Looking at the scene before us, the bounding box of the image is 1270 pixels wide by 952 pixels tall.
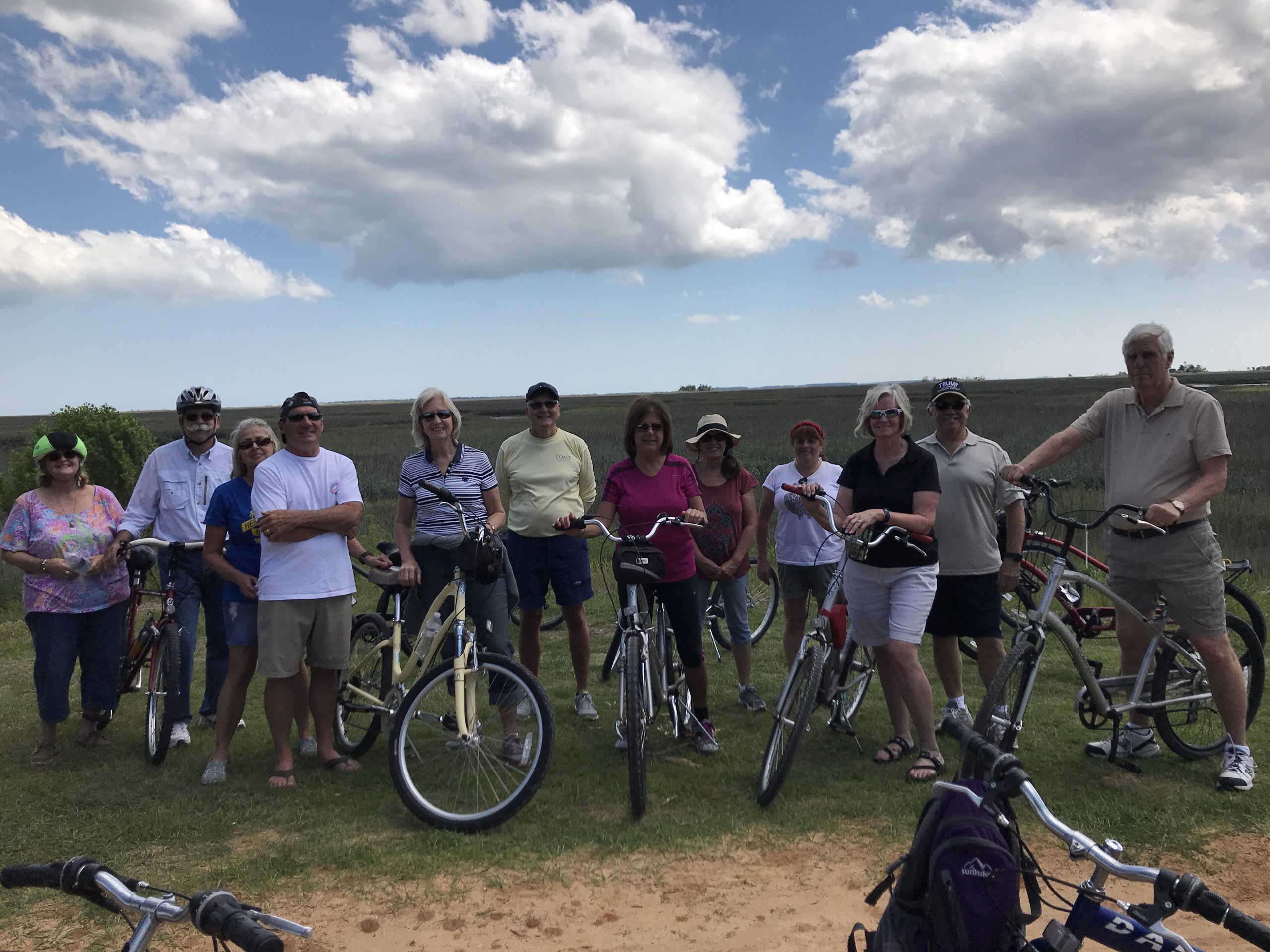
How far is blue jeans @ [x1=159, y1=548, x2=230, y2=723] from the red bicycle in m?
0.07

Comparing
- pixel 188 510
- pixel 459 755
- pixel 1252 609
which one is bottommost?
pixel 459 755

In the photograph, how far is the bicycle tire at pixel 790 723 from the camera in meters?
4.10

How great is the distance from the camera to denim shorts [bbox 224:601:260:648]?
15.4 ft

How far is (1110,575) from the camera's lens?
4.62 m

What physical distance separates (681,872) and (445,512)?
7.08 ft

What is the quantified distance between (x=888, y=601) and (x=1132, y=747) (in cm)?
163

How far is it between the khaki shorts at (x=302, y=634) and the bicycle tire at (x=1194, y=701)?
4.07 meters

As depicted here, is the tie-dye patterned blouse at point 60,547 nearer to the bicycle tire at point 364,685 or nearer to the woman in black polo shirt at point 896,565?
the bicycle tire at point 364,685

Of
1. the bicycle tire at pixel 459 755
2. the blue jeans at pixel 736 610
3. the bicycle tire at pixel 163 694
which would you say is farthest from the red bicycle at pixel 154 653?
the blue jeans at pixel 736 610

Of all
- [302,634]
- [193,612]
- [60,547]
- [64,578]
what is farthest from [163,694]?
[302,634]

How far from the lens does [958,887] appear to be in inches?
69.4

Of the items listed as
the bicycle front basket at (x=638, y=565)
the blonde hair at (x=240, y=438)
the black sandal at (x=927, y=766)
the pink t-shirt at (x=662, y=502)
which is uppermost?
the blonde hair at (x=240, y=438)

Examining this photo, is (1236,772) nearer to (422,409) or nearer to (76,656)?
(422,409)

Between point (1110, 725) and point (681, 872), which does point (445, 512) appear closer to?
point (681, 872)
